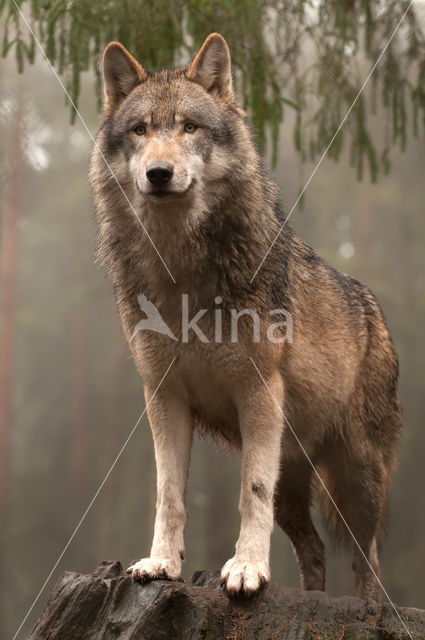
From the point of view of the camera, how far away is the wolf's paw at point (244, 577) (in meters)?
3.50

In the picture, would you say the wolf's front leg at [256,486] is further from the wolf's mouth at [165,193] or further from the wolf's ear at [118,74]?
the wolf's ear at [118,74]

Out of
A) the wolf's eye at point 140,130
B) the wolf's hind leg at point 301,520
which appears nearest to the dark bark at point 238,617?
the wolf's hind leg at point 301,520

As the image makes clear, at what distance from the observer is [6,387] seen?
56.4 ft

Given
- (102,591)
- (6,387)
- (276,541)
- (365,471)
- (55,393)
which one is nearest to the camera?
(102,591)

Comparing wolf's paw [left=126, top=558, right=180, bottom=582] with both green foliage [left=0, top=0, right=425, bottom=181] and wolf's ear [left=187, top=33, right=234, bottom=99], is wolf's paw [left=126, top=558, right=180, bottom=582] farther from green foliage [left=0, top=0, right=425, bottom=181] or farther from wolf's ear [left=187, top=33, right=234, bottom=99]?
green foliage [left=0, top=0, right=425, bottom=181]

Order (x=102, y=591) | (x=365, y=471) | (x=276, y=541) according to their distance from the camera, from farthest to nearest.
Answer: (x=276, y=541), (x=365, y=471), (x=102, y=591)

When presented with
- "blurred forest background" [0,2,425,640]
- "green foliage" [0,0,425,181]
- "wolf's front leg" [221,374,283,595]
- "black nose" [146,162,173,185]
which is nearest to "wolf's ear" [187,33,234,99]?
"black nose" [146,162,173,185]

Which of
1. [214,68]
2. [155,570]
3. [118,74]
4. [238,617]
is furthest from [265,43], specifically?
[238,617]

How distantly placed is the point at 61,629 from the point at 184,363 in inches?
60.2

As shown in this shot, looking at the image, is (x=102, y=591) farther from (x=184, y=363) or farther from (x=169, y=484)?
(x=184, y=363)

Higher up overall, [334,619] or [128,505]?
[334,619]

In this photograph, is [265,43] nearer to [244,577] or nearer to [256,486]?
[256,486]

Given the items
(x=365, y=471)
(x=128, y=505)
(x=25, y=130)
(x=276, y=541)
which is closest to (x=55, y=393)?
(x=128, y=505)

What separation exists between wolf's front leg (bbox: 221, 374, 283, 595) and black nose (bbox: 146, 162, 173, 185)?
124 centimetres
